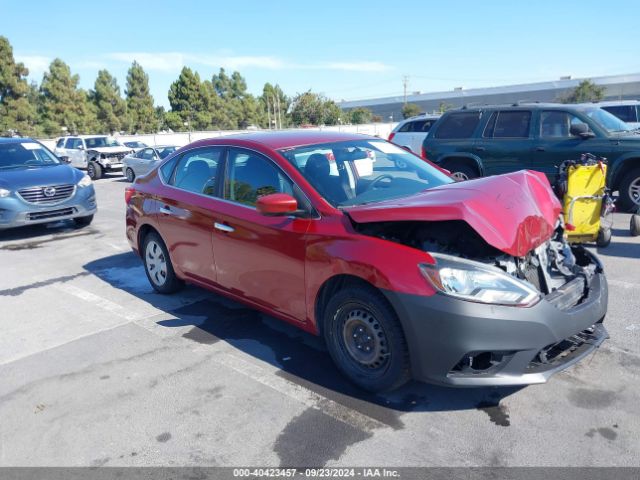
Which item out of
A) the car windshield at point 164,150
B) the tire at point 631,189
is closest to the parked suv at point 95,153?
the car windshield at point 164,150

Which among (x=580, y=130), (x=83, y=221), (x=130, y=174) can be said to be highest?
(x=580, y=130)

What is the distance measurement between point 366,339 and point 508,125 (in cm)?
745

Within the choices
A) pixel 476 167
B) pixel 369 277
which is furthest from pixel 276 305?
pixel 476 167

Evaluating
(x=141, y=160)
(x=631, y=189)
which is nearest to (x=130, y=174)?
(x=141, y=160)

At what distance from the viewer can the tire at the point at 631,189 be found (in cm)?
883

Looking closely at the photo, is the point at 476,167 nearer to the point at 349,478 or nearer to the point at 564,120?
the point at 564,120

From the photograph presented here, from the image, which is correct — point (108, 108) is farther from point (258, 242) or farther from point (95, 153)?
point (258, 242)

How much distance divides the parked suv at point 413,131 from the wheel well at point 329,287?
12.0m

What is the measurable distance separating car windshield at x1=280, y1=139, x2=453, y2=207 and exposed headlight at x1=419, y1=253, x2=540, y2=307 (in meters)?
0.98

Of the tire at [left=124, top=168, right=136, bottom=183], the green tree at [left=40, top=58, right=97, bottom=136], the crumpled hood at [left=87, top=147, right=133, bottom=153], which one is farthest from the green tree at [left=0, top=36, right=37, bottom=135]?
the tire at [left=124, top=168, right=136, bottom=183]

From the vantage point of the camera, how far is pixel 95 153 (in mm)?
21578

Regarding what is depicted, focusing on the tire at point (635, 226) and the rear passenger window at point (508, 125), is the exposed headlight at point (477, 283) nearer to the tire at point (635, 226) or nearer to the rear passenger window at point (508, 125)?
the tire at point (635, 226)

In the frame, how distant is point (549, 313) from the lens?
9.94 feet

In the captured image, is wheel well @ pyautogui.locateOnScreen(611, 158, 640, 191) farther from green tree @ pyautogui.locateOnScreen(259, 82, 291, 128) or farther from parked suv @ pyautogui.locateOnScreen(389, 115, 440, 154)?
green tree @ pyautogui.locateOnScreen(259, 82, 291, 128)
